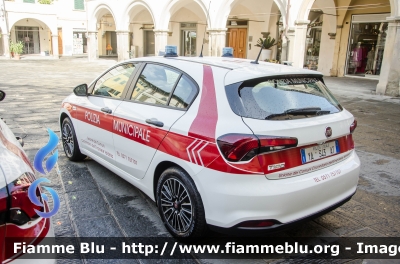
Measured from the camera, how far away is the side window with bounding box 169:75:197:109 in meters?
2.96

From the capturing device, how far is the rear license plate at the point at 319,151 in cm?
263

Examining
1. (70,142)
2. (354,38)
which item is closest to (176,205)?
(70,142)

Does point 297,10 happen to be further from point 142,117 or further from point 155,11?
→ point 142,117

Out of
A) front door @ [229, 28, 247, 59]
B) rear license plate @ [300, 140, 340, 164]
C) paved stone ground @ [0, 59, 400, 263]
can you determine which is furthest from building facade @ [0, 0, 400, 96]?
rear license plate @ [300, 140, 340, 164]

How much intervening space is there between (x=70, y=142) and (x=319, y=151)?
3.48 m

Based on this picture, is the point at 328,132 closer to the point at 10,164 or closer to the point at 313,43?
the point at 10,164

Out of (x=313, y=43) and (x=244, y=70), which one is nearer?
(x=244, y=70)

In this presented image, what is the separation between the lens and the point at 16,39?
3631 centimetres

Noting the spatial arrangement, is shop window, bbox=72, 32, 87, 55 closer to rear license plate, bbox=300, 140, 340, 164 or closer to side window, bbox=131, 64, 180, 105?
side window, bbox=131, 64, 180, 105

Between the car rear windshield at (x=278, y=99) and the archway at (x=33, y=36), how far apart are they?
38056mm

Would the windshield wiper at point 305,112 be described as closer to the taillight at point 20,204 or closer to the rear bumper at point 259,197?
the rear bumper at point 259,197

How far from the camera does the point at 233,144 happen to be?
7.99 ft

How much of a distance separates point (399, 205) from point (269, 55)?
17327 mm

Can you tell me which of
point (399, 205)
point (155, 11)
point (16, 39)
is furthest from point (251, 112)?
point (16, 39)
